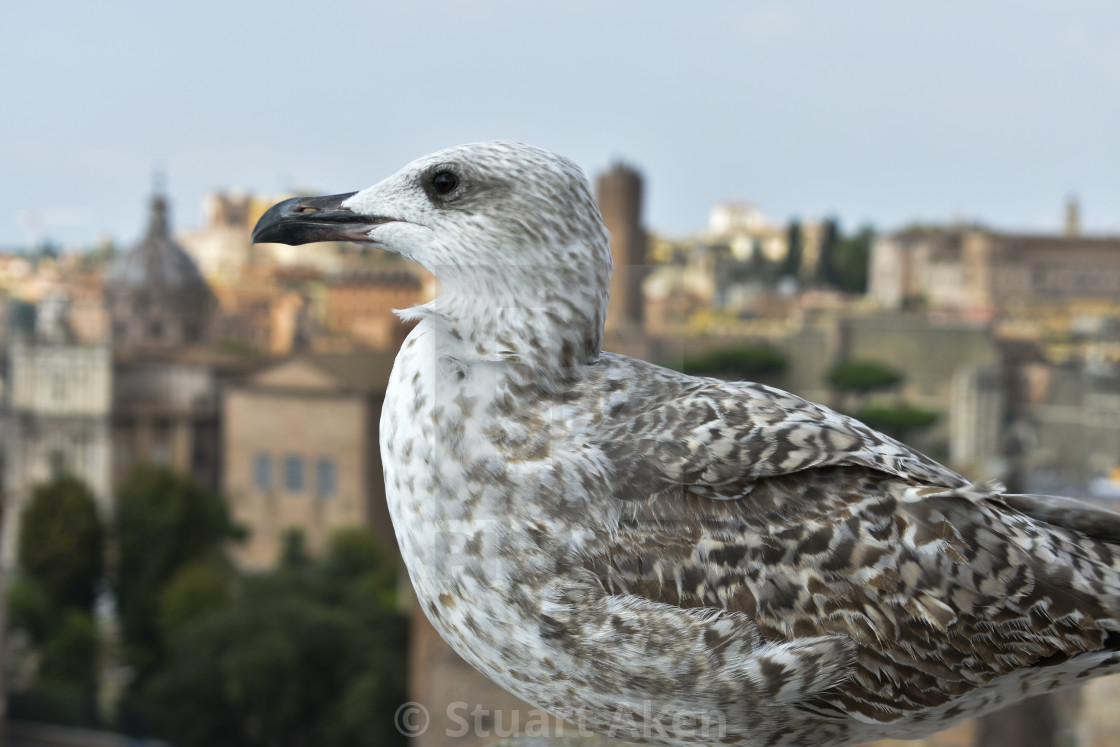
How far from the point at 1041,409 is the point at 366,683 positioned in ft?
52.8

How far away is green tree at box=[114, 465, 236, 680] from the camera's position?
1870 centimetres

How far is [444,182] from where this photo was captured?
105 centimetres

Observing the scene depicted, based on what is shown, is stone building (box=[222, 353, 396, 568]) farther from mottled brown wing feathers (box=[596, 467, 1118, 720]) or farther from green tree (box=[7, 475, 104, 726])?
mottled brown wing feathers (box=[596, 467, 1118, 720])

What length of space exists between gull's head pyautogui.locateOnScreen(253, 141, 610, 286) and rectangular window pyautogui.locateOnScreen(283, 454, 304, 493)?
21.9 meters

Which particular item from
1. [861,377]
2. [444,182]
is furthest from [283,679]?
[861,377]

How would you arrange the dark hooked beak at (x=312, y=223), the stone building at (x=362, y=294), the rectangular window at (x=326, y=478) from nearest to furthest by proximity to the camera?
1. the dark hooked beak at (x=312, y=223)
2. the rectangular window at (x=326, y=478)
3. the stone building at (x=362, y=294)

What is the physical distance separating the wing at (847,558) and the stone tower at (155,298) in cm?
3032

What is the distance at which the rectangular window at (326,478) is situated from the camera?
870 inches

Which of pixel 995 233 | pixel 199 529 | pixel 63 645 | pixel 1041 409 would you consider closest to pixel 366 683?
pixel 63 645

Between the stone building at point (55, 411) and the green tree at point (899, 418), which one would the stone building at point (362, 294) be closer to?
the stone building at point (55, 411)

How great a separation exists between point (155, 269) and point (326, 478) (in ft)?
36.1

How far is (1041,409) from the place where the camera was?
25406 mm

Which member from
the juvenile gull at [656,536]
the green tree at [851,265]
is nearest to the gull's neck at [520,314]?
the juvenile gull at [656,536]

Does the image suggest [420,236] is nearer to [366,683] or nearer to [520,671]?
[520,671]
